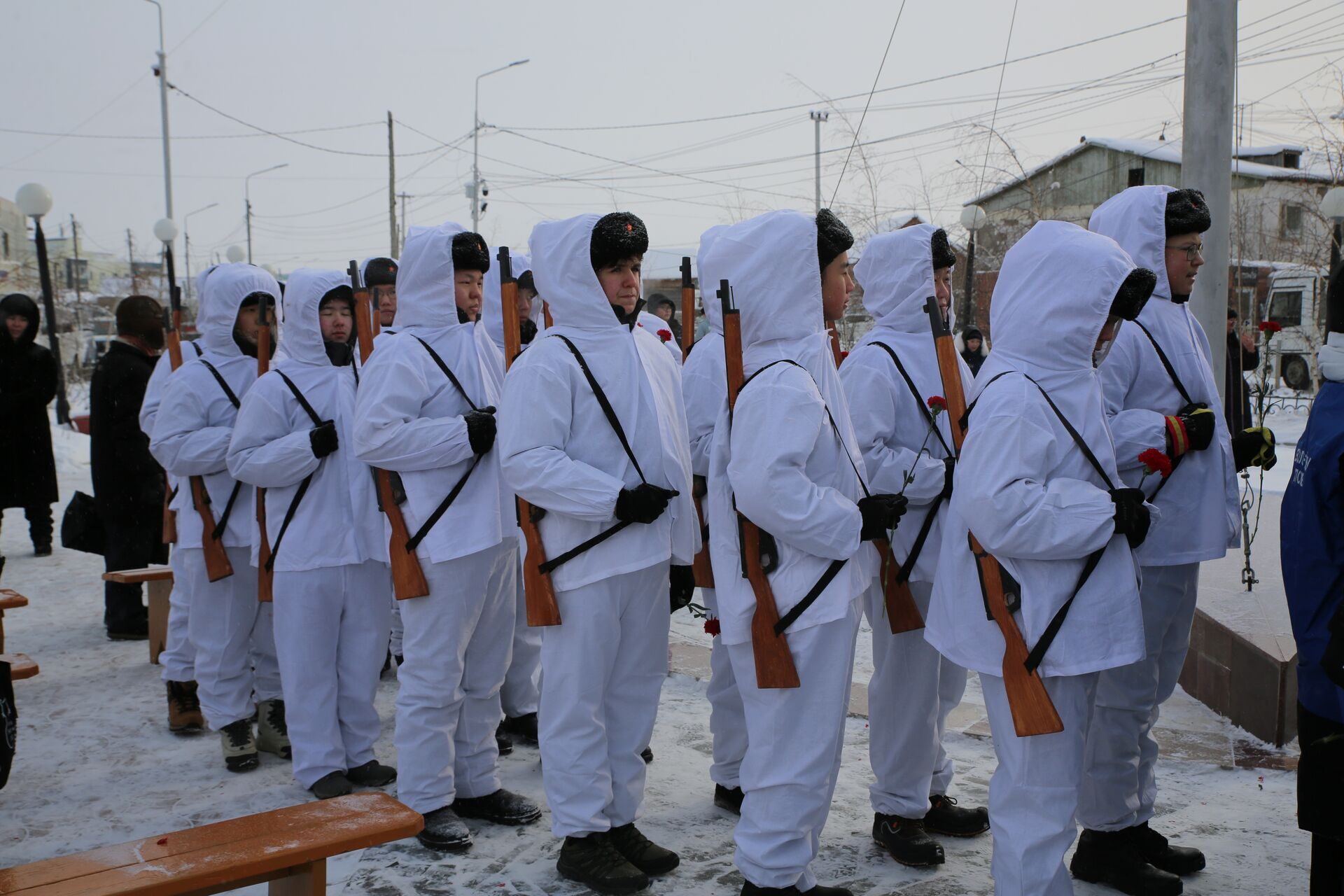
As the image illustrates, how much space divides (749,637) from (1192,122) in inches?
148

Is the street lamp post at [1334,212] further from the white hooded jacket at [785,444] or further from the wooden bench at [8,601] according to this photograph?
the wooden bench at [8,601]

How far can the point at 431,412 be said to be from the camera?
14.1ft

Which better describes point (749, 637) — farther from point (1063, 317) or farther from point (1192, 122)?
point (1192, 122)

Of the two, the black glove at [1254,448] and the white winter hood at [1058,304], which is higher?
the white winter hood at [1058,304]

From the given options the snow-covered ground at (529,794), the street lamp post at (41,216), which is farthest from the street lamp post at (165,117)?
the snow-covered ground at (529,794)

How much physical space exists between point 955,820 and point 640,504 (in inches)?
67.3

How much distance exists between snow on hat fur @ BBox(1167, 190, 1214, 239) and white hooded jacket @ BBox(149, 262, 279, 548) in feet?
13.2

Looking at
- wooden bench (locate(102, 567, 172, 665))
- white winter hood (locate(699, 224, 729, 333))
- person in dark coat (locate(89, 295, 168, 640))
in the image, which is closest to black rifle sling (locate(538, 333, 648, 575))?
white winter hood (locate(699, 224, 729, 333))

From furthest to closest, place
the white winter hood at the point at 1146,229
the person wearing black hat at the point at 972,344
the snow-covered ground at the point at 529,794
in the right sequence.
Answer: the person wearing black hat at the point at 972,344
the white winter hood at the point at 1146,229
the snow-covered ground at the point at 529,794

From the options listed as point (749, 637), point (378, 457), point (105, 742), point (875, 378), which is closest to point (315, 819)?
point (749, 637)

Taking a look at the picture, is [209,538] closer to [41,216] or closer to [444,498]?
[444,498]

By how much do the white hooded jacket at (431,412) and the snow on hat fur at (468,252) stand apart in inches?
1.1

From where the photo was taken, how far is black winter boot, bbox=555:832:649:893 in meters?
3.58

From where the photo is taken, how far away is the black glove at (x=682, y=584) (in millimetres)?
4348
